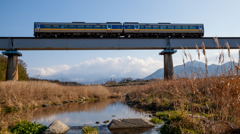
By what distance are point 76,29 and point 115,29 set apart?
4.78 meters

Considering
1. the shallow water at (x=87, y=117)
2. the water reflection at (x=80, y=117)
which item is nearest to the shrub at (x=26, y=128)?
the water reflection at (x=80, y=117)

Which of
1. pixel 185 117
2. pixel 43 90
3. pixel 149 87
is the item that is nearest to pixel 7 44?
pixel 43 90

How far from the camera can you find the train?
798 inches

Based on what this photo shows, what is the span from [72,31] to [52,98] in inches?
363

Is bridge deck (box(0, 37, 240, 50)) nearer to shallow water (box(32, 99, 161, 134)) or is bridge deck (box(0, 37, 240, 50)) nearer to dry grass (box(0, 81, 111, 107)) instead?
dry grass (box(0, 81, 111, 107))

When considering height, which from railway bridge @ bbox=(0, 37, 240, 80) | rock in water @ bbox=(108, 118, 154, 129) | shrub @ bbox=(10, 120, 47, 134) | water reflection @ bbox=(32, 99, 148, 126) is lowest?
water reflection @ bbox=(32, 99, 148, 126)

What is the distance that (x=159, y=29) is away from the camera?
2130cm

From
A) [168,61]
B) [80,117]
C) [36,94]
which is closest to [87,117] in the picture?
[80,117]

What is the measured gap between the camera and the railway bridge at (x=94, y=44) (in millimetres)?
18859

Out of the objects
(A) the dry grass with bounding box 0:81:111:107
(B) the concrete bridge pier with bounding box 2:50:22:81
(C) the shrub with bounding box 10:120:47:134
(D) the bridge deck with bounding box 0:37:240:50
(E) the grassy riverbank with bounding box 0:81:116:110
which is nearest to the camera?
(C) the shrub with bounding box 10:120:47:134

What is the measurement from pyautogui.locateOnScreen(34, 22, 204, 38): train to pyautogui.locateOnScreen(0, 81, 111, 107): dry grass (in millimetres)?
7292

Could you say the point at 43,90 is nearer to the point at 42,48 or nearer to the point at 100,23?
the point at 42,48

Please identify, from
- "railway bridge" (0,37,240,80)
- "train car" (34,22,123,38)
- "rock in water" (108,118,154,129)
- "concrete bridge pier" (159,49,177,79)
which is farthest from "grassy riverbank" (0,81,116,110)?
"concrete bridge pier" (159,49,177,79)

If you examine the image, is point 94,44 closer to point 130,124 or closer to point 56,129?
point 130,124
